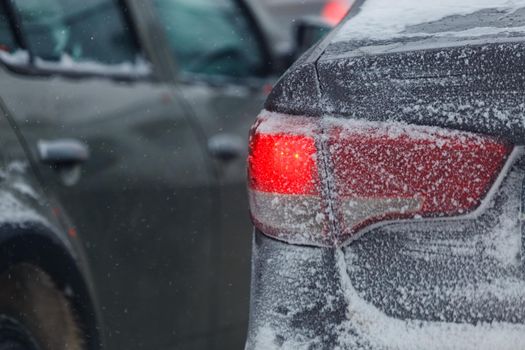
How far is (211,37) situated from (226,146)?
743 millimetres

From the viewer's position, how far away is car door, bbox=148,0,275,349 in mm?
3566

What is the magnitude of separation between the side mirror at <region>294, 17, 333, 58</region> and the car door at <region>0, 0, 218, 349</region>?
722 millimetres

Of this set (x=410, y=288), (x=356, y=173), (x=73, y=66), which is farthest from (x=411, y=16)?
(x=73, y=66)

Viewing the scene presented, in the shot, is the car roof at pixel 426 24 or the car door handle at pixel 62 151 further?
the car door handle at pixel 62 151

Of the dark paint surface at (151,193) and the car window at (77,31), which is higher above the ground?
the car window at (77,31)

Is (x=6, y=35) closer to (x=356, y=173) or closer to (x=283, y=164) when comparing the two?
(x=283, y=164)

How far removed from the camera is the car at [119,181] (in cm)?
271

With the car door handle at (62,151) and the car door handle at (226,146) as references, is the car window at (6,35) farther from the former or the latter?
the car door handle at (226,146)

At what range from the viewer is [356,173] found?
2.05m

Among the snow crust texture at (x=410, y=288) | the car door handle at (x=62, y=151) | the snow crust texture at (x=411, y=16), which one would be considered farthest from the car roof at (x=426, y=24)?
the car door handle at (x=62, y=151)

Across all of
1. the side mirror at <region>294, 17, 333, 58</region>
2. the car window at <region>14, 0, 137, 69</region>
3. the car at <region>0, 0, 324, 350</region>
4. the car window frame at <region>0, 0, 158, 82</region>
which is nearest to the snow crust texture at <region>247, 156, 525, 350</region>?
the car at <region>0, 0, 324, 350</region>

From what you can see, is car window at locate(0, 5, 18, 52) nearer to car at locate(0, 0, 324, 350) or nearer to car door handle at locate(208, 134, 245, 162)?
car at locate(0, 0, 324, 350)

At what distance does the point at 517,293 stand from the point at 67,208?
140 centimetres

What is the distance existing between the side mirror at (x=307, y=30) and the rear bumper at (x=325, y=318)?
75.2 inches
